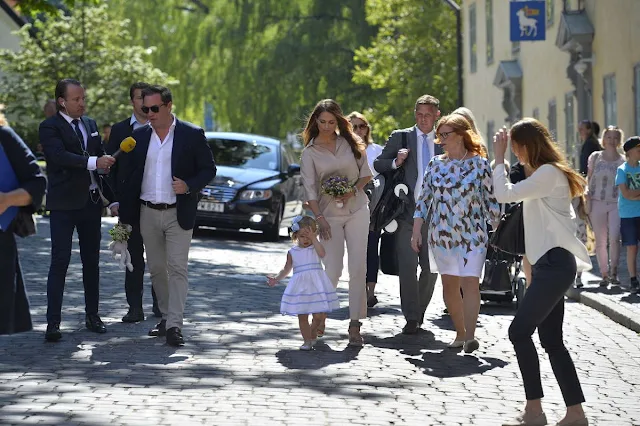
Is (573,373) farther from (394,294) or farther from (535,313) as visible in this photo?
(394,294)

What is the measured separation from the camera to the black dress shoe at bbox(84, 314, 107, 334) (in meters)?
11.1

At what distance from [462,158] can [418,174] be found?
1.40m

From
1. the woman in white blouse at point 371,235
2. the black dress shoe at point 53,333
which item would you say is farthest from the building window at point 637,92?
the black dress shoe at point 53,333

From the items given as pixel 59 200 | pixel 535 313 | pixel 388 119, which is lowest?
pixel 535 313

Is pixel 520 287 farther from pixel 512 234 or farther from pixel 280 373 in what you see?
pixel 512 234

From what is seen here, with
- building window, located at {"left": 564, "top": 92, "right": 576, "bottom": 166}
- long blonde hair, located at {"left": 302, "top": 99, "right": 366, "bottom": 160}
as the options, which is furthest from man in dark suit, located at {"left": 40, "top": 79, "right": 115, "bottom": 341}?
building window, located at {"left": 564, "top": 92, "right": 576, "bottom": 166}

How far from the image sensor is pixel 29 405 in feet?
25.7

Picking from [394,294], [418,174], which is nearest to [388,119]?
[394,294]

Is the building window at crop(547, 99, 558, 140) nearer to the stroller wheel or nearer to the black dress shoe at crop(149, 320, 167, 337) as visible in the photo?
the stroller wheel

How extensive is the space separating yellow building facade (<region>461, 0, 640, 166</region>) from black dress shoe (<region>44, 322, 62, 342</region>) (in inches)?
386

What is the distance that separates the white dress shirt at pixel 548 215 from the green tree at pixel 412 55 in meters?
38.7

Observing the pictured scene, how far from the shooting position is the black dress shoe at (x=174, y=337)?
409 inches

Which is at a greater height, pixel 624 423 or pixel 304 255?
pixel 304 255

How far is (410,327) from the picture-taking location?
11.6m
